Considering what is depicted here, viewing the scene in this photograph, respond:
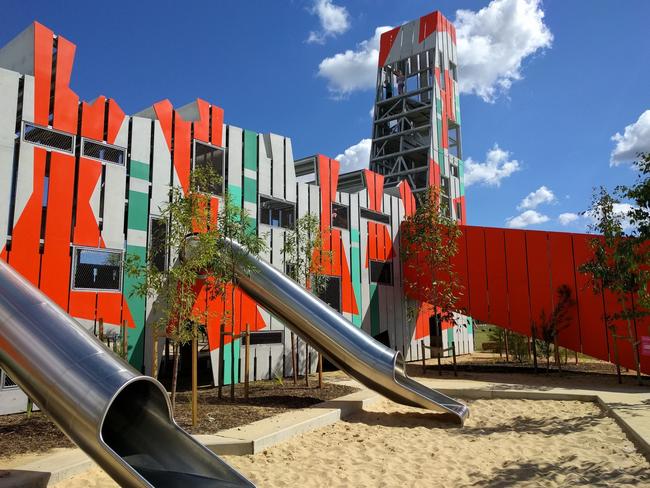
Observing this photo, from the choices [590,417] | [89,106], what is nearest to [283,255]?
[89,106]

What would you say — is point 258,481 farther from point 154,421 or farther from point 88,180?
point 88,180

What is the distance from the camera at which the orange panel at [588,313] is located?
1602 centimetres

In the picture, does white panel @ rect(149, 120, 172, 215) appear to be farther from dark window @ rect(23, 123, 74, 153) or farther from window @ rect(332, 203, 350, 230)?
window @ rect(332, 203, 350, 230)

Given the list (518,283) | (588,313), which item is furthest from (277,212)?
→ (588,313)

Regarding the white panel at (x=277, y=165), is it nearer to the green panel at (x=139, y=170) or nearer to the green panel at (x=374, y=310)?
the green panel at (x=139, y=170)

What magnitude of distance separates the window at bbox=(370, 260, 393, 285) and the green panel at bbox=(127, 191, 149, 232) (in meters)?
9.73

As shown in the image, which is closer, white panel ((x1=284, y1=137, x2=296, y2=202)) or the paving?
the paving

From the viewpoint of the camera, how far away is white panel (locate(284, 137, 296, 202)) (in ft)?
53.9

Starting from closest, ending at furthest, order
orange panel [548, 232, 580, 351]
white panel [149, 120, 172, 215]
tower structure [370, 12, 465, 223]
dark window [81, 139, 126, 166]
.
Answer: dark window [81, 139, 126, 166] < white panel [149, 120, 172, 215] < orange panel [548, 232, 580, 351] < tower structure [370, 12, 465, 223]

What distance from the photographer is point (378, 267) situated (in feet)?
66.3

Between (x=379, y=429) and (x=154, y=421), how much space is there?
4686 millimetres

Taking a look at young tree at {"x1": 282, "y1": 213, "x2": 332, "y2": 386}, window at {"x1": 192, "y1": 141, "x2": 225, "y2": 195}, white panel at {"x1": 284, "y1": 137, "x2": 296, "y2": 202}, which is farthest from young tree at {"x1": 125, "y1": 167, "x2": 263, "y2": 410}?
white panel at {"x1": 284, "y1": 137, "x2": 296, "y2": 202}

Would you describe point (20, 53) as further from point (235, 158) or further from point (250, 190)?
point (250, 190)

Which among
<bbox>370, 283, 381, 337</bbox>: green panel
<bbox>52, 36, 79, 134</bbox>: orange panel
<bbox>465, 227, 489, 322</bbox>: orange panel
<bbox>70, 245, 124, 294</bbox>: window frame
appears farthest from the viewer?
<bbox>370, 283, 381, 337</bbox>: green panel
